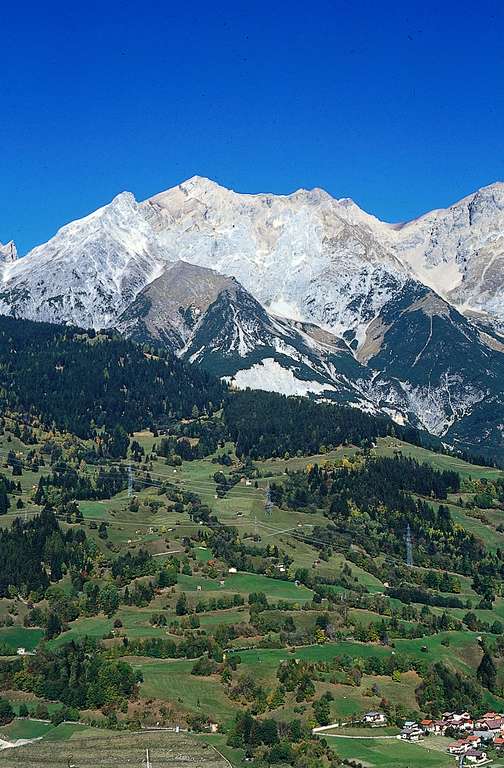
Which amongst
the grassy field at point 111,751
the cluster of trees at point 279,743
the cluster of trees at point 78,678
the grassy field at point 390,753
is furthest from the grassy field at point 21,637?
the grassy field at point 390,753

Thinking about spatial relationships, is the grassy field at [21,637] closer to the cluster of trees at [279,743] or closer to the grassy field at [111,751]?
the grassy field at [111,751]

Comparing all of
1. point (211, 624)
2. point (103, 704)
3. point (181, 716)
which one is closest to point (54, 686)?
point (103, 704)

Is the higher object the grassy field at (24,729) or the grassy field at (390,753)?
the grassy field at (24,729)

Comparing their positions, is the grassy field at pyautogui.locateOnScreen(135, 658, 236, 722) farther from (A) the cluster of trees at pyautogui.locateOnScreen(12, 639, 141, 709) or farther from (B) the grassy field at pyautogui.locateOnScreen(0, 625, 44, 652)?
(B) the grassy field at pyautogui.locateOnScreen(0, 625, 44, 652)

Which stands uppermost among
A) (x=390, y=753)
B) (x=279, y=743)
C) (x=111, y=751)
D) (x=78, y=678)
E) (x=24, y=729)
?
(x=78, y=678)

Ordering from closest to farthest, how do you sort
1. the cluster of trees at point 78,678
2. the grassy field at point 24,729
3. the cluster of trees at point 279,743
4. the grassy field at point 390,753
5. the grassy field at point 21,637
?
1. the cluster of trees at point 279,743
2. the grassy field at point 390,753
3. the grassy field at point 24,729
4. the cluster of trees at point 78,678
5. the grassy field at point 21,637

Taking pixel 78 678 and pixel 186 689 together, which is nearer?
pixel 186 689

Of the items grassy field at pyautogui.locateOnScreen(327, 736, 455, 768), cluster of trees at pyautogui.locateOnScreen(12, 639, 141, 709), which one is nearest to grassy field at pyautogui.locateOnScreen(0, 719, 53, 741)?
cluster of trees at pyautogui.locateOnScreen(12, 639, 141, 709)

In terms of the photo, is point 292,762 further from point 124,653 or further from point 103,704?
point 124,653

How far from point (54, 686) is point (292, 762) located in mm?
39418

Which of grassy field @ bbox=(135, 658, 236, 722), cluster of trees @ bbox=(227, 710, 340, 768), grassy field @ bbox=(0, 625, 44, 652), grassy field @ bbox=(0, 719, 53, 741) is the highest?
grassy field @ bbox=(0, 625, 44, 652)

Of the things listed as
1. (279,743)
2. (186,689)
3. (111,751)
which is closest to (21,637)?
(186,689)

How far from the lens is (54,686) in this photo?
155 meters

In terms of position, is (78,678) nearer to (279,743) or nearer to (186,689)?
(186,689)
